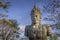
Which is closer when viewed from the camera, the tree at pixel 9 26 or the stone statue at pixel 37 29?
the stone statue at pixel 37 29

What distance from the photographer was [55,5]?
9.63ft

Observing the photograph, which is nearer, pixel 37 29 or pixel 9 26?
pixel 37 29

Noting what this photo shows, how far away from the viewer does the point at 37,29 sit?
1670 mm

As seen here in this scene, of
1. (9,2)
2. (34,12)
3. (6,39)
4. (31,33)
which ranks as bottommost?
(6,39)

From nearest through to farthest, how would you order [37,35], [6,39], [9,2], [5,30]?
[37,35] → [6,39] → [5,30] → [9,2]

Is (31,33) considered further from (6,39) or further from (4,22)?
(4,22)

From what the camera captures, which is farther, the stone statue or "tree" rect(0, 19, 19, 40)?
"tree" rect(0, 19, 19, 40)

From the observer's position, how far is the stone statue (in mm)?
1627

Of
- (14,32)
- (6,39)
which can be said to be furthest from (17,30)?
(6,39)

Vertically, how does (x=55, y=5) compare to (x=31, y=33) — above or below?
above

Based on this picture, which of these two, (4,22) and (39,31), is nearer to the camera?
(39,31)

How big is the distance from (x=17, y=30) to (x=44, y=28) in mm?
1261

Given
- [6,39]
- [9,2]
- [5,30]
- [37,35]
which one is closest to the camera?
[37,35]

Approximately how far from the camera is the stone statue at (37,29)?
1.63 m
